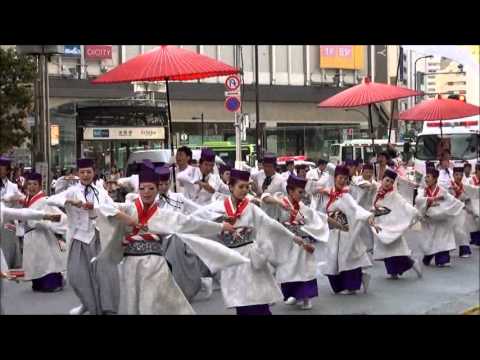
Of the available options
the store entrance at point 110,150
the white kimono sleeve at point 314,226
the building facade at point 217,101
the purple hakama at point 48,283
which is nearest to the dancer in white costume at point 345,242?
the white kimono sleeve at point 314,226

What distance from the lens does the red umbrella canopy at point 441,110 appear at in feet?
36.1

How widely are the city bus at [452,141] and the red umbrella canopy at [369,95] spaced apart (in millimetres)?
6412

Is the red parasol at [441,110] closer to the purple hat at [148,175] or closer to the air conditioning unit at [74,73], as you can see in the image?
the purple hat at [148,175]

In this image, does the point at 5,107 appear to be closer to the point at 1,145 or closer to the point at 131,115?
the point at 1,145

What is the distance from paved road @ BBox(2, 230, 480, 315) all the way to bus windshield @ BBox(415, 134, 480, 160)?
7.65 metres

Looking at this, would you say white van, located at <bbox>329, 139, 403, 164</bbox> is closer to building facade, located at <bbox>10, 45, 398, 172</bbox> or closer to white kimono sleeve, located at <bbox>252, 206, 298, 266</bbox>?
building facade, located at <bbox>10, 45, 398, 172</bbox>

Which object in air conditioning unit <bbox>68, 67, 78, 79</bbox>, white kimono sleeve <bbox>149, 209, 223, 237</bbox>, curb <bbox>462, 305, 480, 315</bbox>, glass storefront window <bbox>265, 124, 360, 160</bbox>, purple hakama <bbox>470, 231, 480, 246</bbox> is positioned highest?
air conditioning unit <bbox>68, 67, 78, 79</bbox>

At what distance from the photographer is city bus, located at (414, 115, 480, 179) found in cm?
1730

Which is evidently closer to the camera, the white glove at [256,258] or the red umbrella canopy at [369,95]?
the white glove at [256,258]

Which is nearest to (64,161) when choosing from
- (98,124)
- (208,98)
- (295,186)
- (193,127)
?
(98,124)

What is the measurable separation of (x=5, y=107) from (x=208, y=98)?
26327 millimetres

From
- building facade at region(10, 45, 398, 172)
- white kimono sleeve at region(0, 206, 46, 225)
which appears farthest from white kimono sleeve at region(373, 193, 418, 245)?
white kimono sleeve at region(0, 206, 46, 225)

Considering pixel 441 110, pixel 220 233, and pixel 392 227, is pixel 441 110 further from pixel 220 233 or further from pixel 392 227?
pixel 220 233
